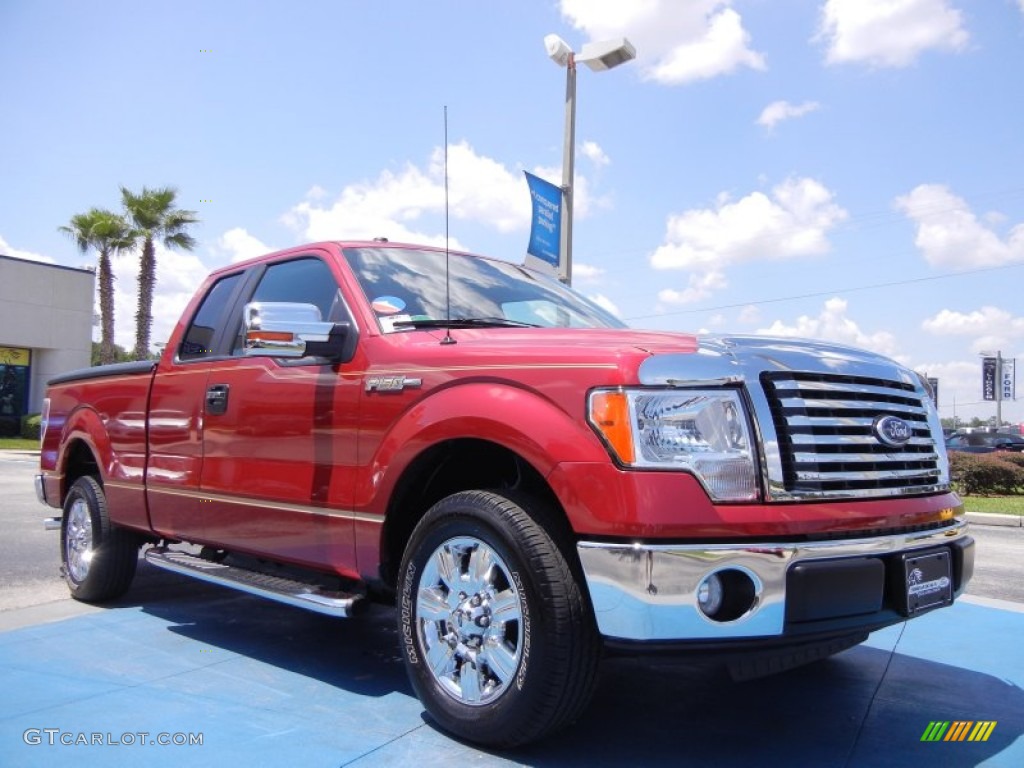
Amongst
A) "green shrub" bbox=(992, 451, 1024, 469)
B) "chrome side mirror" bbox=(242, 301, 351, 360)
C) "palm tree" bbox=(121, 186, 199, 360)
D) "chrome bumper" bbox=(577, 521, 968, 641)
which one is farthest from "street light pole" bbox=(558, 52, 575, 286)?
"palm tree" bbox=(121, 186, 199, 360)

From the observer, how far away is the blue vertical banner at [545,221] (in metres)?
10.4

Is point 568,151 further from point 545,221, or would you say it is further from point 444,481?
point 444,481

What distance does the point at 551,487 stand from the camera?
286cm

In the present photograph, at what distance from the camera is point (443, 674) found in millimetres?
3148

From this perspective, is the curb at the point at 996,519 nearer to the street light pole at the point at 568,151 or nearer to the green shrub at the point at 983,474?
the green shrub at the point at 983,474

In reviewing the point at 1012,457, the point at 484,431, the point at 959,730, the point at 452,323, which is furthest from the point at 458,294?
the point at 1012,457

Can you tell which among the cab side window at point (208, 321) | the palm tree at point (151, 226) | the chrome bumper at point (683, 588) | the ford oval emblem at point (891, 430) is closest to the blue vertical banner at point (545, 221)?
the cab side window at point (208, 321)

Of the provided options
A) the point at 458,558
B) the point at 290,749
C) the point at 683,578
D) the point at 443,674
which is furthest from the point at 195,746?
the point at 683,578

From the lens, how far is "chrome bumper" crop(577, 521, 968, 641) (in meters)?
2.60

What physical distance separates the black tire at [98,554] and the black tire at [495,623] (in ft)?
9.35

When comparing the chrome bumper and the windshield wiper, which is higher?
the windshield wiper

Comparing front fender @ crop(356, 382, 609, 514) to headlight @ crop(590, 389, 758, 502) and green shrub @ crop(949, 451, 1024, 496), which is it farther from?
green shrub @ crop(949, 451, 1024, 496)

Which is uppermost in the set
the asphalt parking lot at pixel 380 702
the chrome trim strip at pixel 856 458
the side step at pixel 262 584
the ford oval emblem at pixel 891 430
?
the ford oval emblem at pixel 891 430

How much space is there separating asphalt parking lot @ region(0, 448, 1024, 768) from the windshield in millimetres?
1632
